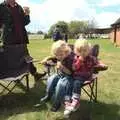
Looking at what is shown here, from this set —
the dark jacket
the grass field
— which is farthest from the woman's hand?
the grass field

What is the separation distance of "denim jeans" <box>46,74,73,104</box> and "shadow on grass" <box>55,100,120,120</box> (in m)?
0.39

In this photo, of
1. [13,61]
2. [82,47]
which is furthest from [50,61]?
[13,61]

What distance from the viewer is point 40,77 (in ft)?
31.8

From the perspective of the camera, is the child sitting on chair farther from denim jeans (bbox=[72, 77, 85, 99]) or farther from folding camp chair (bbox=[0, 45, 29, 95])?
folding camp chair (bbox=[0, 45, 29, 95])

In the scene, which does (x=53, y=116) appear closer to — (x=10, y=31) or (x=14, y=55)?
(x=14, y=55)

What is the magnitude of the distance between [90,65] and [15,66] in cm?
228

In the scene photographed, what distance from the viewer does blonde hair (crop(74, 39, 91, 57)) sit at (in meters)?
6.75

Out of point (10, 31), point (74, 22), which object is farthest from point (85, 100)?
point (74, 22)

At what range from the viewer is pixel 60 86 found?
22.4ft

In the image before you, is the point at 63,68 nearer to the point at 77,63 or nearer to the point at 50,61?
the point at 77,63

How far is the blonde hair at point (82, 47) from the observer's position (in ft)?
22.1

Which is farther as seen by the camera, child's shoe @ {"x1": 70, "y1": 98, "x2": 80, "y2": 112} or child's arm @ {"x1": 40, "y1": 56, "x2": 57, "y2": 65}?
child's arm @ {"x1": 40, "y1": 56, "x2": 57, "y2": 65}

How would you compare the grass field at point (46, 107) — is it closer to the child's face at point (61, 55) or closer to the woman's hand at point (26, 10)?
the child's face at point (61, 55)

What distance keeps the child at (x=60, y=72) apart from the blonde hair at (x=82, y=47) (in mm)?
148
